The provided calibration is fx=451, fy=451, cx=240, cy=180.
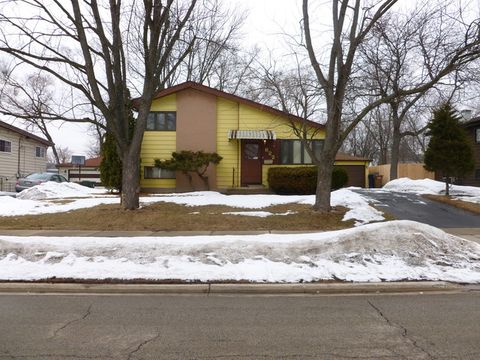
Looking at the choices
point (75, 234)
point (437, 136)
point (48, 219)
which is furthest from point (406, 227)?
point (437, 136)

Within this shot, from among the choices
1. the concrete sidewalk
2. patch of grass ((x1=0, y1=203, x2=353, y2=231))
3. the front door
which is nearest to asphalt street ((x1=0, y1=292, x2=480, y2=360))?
the concrete sidewalk

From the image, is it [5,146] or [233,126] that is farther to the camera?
[5,146]

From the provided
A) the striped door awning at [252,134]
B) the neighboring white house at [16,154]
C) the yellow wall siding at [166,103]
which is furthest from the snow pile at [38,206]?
the neighboring white house at [16,154]

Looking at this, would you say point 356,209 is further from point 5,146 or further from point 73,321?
point 5,146

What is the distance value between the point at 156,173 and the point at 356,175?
12.4 m

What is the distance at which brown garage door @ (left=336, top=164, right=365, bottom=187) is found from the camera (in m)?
27.6

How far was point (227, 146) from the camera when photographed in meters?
23.1

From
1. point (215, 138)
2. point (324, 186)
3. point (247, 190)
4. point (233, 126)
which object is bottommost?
point (247, 190)

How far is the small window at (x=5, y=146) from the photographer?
101 ft

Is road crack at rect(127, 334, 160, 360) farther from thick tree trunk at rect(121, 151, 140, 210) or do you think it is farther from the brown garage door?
the brown garage door

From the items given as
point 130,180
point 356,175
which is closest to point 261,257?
point 130,180

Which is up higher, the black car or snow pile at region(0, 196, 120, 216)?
the black car

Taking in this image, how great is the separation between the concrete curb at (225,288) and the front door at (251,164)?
1636 centimetres

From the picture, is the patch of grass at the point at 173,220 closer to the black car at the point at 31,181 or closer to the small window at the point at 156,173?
the small window at the point at 156,173
